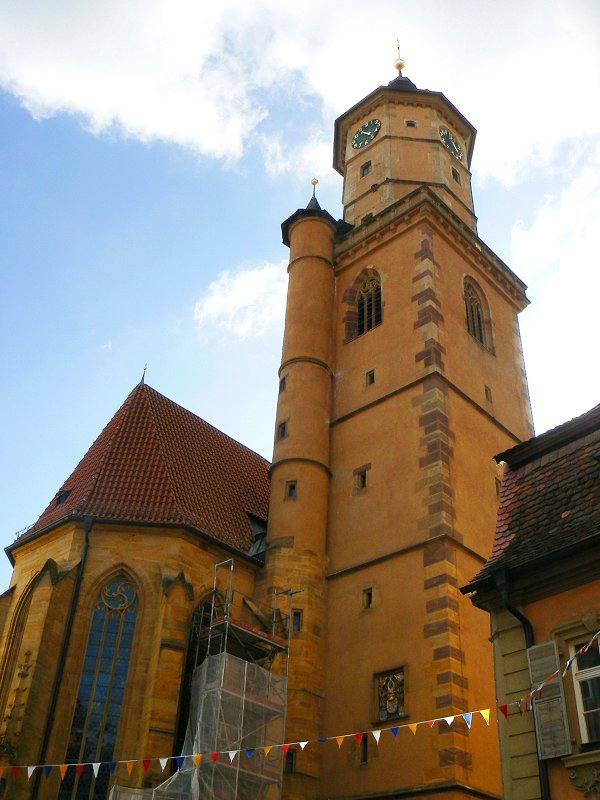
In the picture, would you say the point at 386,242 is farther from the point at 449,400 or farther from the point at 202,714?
the point at 202,714

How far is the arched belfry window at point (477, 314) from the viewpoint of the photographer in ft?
78.9

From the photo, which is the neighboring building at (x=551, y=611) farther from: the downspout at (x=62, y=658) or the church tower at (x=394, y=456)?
the downspout at (x=62, y=658)

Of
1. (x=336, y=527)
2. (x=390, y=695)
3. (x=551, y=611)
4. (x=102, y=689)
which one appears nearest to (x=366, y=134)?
(x=336, y=527)

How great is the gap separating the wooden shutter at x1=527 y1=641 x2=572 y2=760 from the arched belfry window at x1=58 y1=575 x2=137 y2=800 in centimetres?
812

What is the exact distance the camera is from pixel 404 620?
57.4 feet

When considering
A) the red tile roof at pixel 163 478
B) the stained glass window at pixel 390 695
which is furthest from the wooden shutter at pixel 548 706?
the red tile roof at pixel 163 478

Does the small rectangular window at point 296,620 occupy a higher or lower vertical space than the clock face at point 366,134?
lower

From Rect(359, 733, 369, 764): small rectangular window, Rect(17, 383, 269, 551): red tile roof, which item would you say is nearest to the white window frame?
Rect(359, 733, 369, 764): small rectangular window

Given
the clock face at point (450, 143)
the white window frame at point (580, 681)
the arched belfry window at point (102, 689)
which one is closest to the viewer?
the white window frame at point (580, 681)

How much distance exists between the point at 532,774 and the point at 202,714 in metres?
7.68

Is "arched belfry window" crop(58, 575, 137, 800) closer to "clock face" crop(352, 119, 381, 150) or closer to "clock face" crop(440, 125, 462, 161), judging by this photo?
"clock face" crop(352, 119, 381, 150)

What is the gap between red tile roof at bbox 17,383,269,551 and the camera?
19.1 m

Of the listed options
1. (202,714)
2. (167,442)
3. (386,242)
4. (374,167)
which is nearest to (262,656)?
(202,714)

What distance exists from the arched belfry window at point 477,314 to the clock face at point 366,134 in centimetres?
743
